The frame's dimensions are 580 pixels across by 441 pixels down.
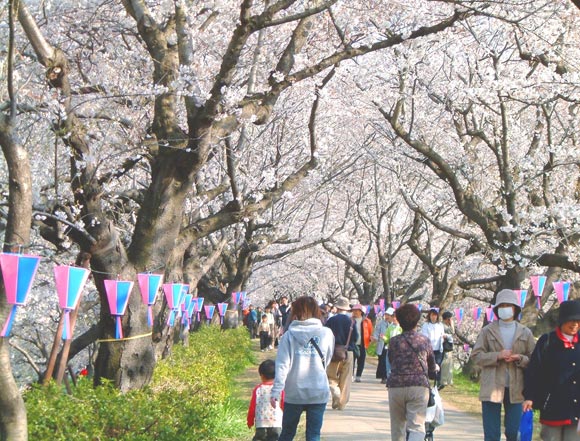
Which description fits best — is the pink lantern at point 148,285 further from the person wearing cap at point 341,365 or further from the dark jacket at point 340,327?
the dark jacket at point 340,327

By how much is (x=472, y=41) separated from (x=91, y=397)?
1293cm

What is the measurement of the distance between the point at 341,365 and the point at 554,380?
5.04 m

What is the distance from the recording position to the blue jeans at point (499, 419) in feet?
23.4

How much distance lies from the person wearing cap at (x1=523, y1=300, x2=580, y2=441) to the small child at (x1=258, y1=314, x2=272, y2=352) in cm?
2088

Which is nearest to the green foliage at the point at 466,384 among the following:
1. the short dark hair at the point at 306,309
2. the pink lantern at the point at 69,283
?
the pink lantern at the point at 69,283

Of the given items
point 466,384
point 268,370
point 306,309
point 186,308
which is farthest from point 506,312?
point 466,384

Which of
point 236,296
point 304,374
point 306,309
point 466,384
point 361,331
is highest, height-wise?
point 236,296

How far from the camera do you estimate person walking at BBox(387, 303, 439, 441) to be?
692cm

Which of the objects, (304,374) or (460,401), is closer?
(304,374)

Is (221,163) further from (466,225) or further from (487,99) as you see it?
(466,225)

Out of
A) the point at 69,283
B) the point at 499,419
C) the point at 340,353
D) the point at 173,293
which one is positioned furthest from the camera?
the point at 173,293

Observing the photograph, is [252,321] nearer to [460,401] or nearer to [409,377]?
[460,401]

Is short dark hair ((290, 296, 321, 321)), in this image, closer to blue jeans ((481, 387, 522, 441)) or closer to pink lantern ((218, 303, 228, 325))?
blue jeans ((481, 387, 522, 441))

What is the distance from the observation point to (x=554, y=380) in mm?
6137
